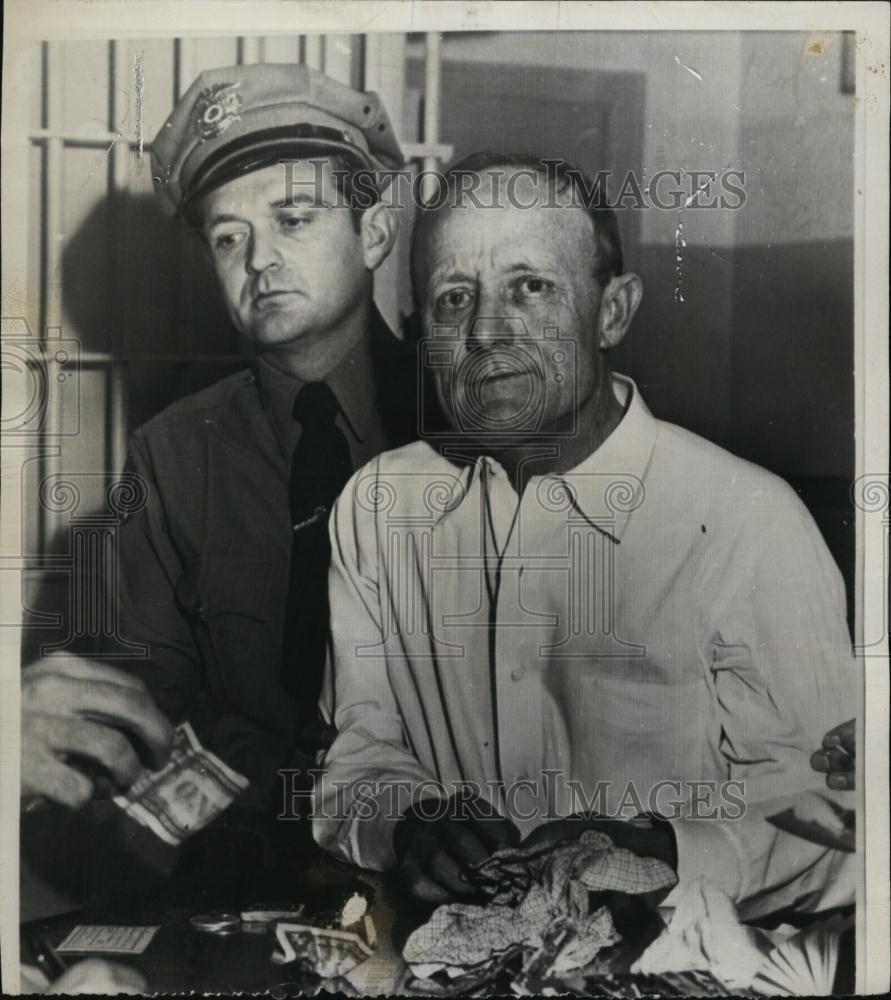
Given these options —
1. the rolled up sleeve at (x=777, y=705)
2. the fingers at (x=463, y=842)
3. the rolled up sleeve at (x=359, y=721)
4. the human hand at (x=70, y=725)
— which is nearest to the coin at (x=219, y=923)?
the rolled up sleeve at (x=359, y=721)

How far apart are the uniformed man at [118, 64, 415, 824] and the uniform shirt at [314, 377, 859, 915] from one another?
109mm

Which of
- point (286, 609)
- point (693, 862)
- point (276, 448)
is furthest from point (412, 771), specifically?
point (276, 448)

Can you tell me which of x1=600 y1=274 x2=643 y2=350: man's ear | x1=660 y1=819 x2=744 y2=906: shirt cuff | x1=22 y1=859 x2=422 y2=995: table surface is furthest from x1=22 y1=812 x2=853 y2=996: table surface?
x1=600 y1=274 x2=643 y2=350: man's ear

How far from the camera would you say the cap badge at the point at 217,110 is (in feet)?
7.38

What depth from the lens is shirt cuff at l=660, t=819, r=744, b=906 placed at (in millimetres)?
2205

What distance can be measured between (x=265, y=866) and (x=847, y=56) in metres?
2.34

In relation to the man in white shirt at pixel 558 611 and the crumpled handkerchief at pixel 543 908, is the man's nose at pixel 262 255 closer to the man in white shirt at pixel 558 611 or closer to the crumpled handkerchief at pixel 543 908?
the man in white shirt at pixel 558 611

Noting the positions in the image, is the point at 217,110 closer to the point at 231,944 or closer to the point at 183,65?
the point at 183,65

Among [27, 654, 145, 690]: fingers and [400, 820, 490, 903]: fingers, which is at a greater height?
[27, 654, 145, 690]: fingers

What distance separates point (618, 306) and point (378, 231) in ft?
1.93

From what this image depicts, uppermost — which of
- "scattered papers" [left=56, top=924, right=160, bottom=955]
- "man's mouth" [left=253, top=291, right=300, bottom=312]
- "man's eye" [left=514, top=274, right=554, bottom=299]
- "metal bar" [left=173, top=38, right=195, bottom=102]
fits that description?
"metal bar" [left=173, top=38, right=195, bottom=102]

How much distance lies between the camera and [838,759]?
223cm

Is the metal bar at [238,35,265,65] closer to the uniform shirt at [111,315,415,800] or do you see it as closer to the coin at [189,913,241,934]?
the uniform shirt at [111,315,415,800]

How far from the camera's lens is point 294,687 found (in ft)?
7.33
